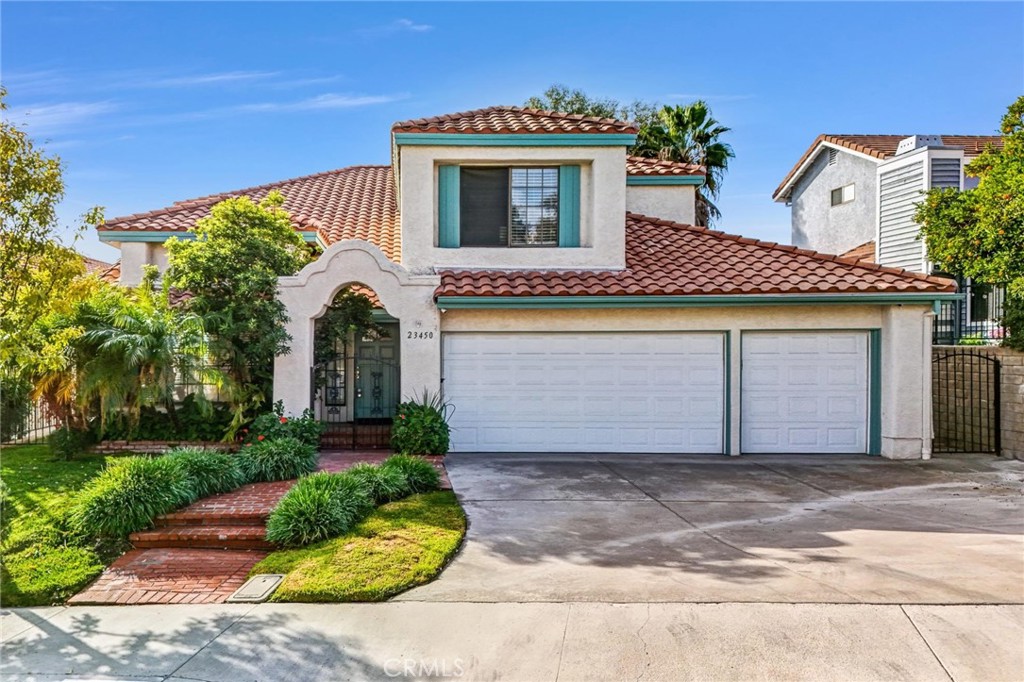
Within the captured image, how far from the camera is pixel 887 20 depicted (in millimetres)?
12117

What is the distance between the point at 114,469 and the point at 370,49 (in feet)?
31.7

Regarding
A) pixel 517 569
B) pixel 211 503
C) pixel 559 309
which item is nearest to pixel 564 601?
pixel 517 569

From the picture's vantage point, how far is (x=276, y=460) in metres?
9.63

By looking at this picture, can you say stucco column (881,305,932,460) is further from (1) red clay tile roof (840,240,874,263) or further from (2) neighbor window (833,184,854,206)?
(2) neighbor window (833,184,854,206)

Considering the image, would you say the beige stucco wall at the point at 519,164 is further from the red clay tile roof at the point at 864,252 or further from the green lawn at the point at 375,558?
the red clay tile roof at the point at 864,252

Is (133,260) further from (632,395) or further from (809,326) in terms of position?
(809,326)

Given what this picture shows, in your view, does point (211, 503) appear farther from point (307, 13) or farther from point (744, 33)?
point (744, 33)

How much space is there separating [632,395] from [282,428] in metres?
6.68

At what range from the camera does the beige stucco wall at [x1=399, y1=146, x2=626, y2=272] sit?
Result: 12812 millimetres

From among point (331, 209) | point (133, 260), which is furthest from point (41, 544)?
point (331, 209)

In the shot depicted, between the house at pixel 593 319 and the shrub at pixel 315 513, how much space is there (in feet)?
14.6

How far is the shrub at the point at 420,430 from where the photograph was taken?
11453 millimetres

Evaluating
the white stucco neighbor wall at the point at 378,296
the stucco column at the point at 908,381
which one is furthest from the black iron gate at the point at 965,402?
the white stucco neighbor wall at the point at 378,296
